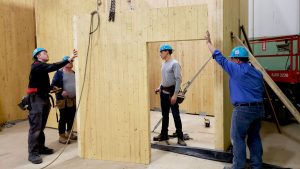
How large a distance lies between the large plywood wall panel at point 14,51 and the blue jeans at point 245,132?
5208 millimetres

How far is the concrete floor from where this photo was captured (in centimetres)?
384

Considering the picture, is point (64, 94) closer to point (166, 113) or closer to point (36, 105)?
point (36, 105)

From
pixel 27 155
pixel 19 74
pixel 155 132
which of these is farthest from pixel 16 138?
pixel 155 132

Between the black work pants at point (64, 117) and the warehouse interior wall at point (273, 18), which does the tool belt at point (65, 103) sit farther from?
the warehouse interior wall at point (273, 18)

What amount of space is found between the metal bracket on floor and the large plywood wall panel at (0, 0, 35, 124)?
12.8 feet

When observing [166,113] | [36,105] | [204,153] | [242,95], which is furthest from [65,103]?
[242,95]

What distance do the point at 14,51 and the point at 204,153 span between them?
495 cm

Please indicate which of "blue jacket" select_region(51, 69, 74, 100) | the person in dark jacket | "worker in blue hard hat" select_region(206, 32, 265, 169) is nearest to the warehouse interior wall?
"worker in blue hard hat" select_region(206, 32, 265, 169)

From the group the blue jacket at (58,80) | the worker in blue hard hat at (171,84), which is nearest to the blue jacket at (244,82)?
the worker in blue hard hat at (171,84)

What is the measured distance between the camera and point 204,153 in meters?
4.07

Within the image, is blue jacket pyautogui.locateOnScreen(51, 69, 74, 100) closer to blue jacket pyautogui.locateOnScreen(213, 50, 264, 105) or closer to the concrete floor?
the concrete floor

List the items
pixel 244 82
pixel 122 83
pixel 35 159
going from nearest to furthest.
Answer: pixel 244 82
pixel 122 83
pixel 35 159

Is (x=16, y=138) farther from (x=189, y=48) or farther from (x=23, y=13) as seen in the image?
(x=189, y=48)

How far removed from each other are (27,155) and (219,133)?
289 centimetres
